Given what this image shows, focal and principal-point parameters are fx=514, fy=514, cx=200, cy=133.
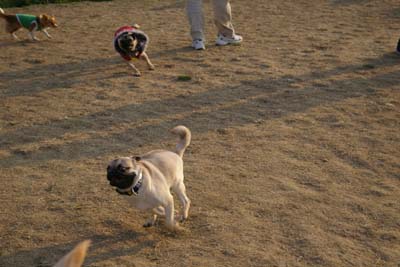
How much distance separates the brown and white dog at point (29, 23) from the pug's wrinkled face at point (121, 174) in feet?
18.7

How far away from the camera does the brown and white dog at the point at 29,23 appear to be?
8.00 metres

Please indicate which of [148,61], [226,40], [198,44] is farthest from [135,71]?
[226,40]

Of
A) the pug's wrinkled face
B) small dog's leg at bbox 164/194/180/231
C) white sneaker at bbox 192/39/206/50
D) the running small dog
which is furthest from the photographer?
white sneaker at bbox 192/39/206/50

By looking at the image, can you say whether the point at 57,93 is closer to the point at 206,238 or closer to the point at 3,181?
the point at 3,181

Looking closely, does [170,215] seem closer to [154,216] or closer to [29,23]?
[154,216]

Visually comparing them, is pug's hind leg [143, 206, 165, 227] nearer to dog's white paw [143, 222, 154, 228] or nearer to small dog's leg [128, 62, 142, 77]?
dog's white paw [143, 222, 154, 228]

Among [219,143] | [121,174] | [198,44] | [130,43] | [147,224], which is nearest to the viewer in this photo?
[121,174]

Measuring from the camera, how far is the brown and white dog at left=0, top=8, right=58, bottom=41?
800 centimetres

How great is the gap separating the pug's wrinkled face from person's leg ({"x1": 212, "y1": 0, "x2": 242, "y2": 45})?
16.5 ft

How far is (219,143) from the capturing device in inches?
191

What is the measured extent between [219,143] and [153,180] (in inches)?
64.9

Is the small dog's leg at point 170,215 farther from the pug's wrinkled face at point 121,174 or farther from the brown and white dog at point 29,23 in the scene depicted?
the brown and white dog at point 29,23

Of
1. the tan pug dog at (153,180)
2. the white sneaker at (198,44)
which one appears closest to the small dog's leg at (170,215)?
the tan pug dog at (153,180)

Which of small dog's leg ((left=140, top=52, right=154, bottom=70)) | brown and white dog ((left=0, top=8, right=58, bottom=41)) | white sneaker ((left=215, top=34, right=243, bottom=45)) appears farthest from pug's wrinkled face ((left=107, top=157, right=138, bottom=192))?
brown and white dog ((left=0, top=8, right=58, bottom=41))
